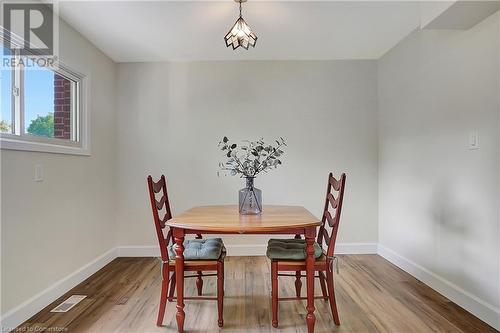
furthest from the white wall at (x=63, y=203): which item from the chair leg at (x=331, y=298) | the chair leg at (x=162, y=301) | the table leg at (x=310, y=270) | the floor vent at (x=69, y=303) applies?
the chair leg at (x=331, y=298)

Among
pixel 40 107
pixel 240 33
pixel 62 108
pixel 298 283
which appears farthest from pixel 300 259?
pixel 62 108

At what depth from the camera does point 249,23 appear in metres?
2.65

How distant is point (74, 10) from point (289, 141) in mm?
2434

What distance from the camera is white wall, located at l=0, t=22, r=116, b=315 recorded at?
1.95 meters

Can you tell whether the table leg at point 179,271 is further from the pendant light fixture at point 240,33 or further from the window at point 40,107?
the pendant light fixture at point 240,33

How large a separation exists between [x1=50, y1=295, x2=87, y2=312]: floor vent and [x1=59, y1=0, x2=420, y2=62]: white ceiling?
7.64 feet

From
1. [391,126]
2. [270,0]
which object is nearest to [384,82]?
[391,126]

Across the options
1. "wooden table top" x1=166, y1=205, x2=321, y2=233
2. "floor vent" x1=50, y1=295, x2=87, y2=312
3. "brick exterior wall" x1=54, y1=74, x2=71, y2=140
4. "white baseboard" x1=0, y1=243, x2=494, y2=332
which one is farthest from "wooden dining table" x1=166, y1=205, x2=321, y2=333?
"brick exterior wall" x1=54, y1=74, x2=71, y2=140

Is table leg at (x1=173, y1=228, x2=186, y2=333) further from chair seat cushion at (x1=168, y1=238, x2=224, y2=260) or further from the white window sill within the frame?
the white window sill

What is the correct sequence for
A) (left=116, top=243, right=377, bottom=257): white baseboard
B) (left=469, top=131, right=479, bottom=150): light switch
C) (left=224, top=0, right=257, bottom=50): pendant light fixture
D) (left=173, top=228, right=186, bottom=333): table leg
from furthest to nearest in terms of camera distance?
(left=116, top=243, right=377, bottom=257): white baseboard, (left=224, top=0, right=257, bottom=50): pendant light fixture, (left=469, top=131, right=479, bottom=150): light switch, (left=173, top=228, right=186, bottom=333): table leg

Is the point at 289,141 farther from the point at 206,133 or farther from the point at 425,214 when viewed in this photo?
the point at 425,214

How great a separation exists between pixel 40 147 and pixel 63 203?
56cm

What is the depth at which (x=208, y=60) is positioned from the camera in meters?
3.56

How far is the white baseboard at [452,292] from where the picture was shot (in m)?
1.98
